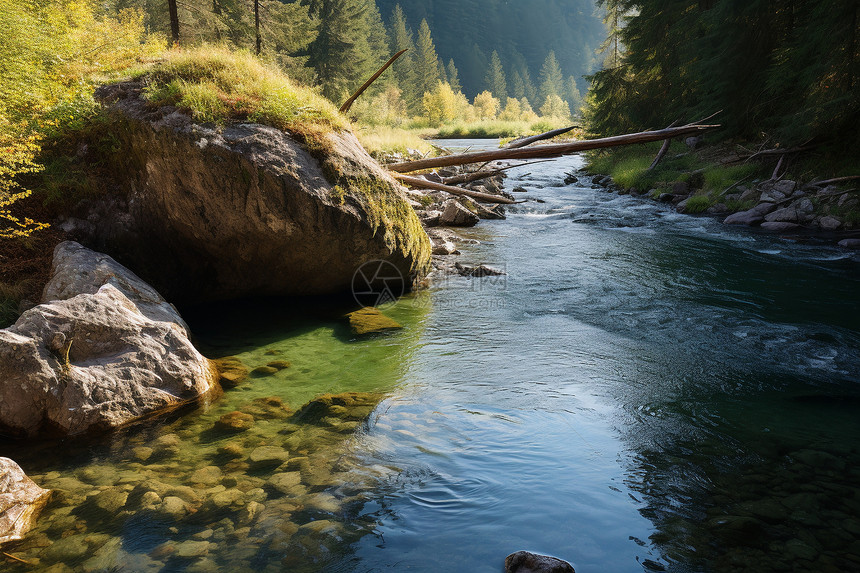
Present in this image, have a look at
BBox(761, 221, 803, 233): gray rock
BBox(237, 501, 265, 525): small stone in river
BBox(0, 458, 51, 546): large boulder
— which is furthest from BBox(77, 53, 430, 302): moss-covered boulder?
BBox(761, 221, 803, 233): gray rock

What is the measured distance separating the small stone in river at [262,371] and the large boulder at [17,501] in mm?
2069

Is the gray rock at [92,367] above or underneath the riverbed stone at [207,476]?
above

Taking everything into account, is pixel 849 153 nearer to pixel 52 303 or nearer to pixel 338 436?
pixel 338 436

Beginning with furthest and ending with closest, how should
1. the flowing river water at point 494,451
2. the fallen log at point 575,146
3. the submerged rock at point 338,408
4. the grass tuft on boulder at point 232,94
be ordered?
1. the fallen log at point 575,146
2. the grass tuft on boulder at point 232,94
3. the submerged rock at point 338,408
4. the flowing river water at point 494,451

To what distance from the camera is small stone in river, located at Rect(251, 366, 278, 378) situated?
5.17 m

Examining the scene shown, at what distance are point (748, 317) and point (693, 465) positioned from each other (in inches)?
154

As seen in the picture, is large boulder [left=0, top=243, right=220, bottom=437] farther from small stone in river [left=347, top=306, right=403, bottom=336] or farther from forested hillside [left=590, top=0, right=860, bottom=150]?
forested hillside [left=590, top=0, right=860, bottom=150]

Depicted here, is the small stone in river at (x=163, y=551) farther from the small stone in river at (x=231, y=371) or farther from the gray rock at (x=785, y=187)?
the gray rock at (x=785, y=187)

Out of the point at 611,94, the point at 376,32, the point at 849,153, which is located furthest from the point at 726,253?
the point at 376,32

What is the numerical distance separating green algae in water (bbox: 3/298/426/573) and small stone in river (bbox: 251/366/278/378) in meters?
0.03

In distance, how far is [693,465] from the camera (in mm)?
3576

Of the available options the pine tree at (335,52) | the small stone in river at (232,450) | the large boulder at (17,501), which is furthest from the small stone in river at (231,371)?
the pine tree at (335,52)

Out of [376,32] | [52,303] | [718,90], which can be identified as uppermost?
[376,32]
